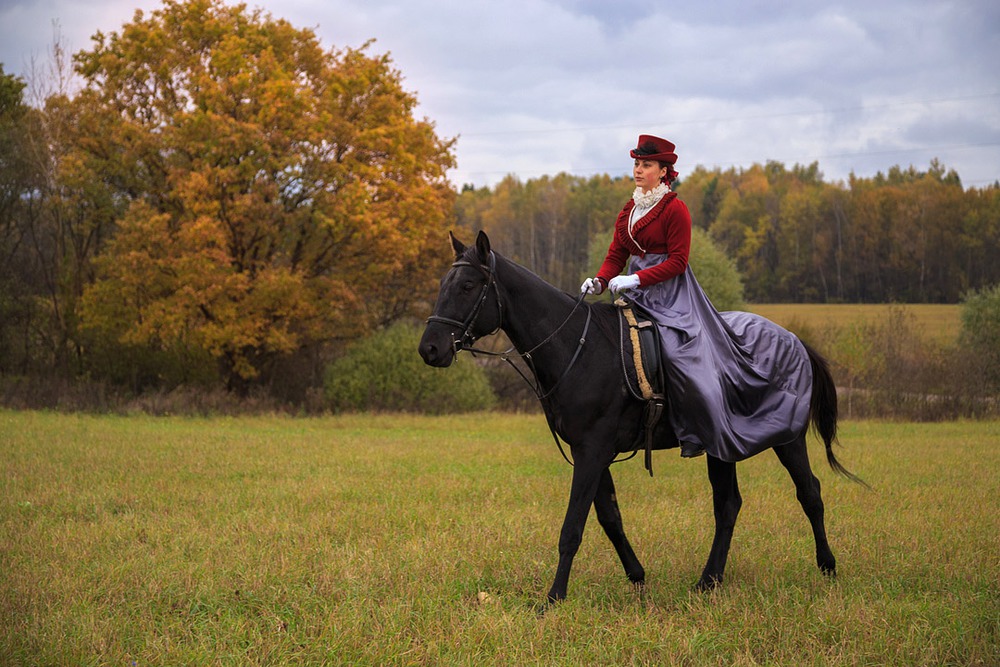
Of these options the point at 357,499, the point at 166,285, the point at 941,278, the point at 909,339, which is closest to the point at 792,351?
the point at 357,499

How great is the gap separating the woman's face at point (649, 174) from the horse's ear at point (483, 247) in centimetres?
145

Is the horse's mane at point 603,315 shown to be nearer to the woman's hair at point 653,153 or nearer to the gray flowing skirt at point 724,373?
the gray flowing skirt at point 724,373

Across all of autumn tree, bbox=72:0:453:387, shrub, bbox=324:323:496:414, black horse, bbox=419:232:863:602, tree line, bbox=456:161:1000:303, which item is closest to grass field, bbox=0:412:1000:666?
black horse, bbox=419:232:863:602

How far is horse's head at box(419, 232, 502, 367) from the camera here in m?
5.86

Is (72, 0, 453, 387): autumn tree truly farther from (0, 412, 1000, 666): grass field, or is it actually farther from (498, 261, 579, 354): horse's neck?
(498, 261, 579, 354): horse's neck

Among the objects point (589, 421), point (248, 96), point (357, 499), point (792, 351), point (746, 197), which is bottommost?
point (357, 499)

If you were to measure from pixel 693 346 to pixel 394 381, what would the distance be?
22.5 metres

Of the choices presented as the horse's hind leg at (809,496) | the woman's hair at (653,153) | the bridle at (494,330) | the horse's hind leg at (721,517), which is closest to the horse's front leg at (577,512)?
the bridle at (494,330)

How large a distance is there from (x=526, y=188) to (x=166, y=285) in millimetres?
66232

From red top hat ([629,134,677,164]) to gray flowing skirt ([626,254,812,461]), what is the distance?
2.57 feet

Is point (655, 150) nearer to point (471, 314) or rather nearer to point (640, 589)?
point (471, 314)

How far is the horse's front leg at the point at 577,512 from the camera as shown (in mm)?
6113

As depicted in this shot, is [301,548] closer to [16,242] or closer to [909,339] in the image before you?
[16,242]

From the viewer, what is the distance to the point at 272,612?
5.92 metres
